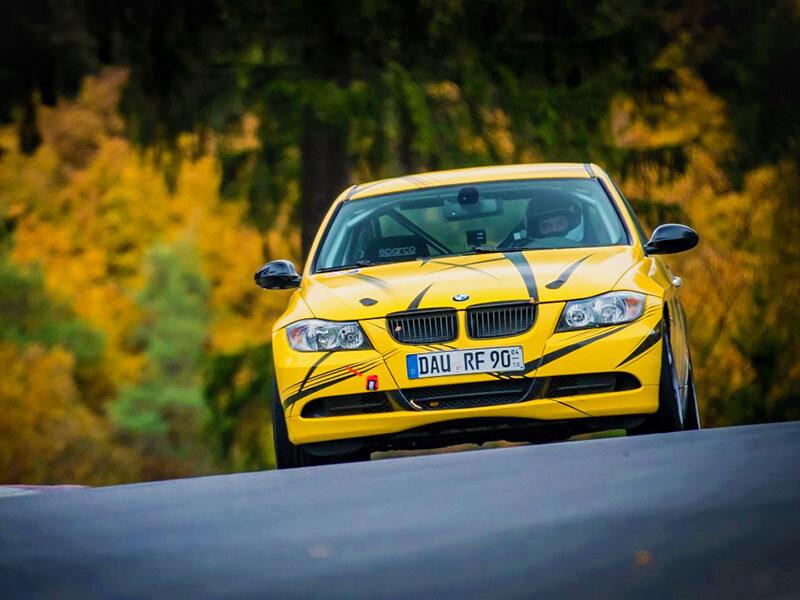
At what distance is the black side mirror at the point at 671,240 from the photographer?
35.2 ft

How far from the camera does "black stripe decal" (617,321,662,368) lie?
9586mm

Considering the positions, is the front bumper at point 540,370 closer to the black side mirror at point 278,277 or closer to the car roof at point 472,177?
the black side mirror at point 278,277

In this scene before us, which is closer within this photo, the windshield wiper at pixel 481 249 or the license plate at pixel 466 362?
the license plate at pixel 466 362

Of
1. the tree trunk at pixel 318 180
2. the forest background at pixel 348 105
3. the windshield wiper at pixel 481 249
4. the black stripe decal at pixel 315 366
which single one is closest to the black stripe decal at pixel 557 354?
the black stripe decal at pixel 315 366

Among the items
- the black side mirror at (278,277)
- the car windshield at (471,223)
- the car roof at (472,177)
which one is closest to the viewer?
the car windshield at (471,223)

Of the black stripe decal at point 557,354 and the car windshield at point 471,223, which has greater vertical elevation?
the car windshield at point 471,223

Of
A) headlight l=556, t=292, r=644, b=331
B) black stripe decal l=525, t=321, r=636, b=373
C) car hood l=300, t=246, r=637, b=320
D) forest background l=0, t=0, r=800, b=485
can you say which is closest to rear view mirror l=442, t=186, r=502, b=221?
car hood l=300, t=246, r=637, b=320

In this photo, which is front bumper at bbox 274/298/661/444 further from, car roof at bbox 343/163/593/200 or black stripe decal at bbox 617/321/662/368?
car roof at bbox 343/163/593/200

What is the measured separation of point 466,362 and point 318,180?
1341 cm

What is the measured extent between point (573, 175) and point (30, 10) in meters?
12.3

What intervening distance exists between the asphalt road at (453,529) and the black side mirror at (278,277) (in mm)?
2014

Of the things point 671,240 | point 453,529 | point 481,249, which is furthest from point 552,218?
point 453,529

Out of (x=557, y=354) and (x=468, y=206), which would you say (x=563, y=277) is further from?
(x=468, y=206)

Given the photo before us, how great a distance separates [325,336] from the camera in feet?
32.4
